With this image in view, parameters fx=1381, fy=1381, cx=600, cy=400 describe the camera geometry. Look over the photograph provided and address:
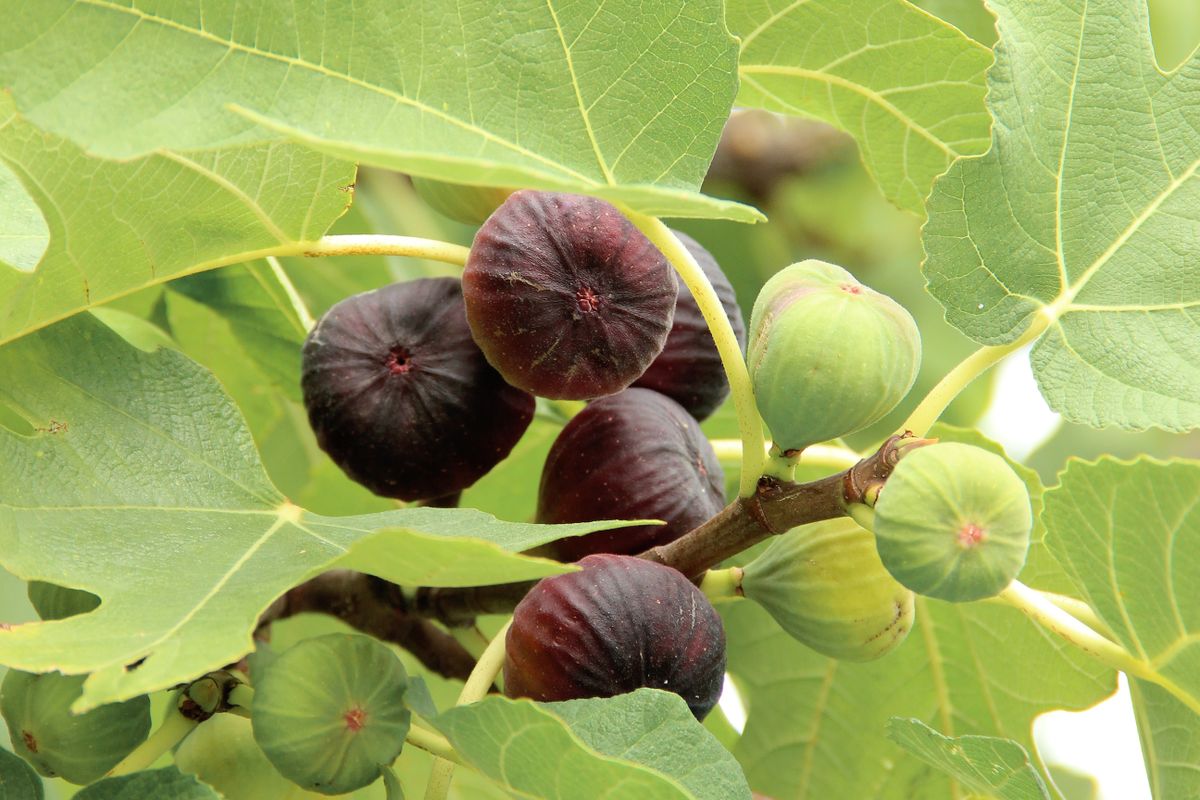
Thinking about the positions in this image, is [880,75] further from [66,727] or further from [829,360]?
[66,727]

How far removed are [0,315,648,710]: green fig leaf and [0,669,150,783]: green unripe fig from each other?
5.3 inches

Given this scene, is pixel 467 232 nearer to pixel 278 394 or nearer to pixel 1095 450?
pixel 278 394

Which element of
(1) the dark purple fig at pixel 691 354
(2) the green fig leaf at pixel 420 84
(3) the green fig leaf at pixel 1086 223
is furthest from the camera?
(1) the dark purple fig at pixel 691 354

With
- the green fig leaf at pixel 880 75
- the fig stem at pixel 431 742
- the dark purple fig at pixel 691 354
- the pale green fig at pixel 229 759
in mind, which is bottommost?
the pale green fig at pixel 229 759

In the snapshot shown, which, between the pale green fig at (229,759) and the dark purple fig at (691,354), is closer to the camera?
the pale green fig at (229,759)

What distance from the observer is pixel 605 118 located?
108 centimetres

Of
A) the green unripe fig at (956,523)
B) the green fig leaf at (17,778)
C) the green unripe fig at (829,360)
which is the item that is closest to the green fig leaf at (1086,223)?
the green unripe fig at (829,360)

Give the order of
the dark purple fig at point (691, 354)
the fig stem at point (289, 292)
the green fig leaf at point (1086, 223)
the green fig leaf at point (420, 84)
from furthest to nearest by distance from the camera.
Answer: the fig stem at point (289, 292), the dark purple fig at point (691, 354), the green fig leaf at point (1086, 223), the green fig leaf at point (420, 84)

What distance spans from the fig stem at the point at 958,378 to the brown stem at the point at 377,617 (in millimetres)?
570

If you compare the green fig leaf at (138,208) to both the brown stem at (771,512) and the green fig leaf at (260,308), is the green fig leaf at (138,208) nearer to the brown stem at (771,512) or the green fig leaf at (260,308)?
the green fig leaf at (260,308)

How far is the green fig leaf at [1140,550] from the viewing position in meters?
1.04

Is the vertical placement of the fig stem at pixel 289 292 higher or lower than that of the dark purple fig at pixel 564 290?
lower

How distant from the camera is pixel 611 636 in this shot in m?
1.08

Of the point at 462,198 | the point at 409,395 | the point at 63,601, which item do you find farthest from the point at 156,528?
the point at 462,198
